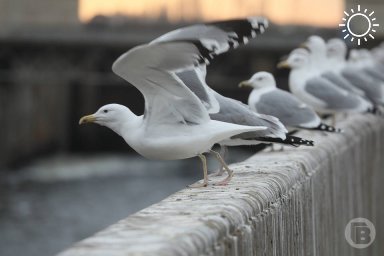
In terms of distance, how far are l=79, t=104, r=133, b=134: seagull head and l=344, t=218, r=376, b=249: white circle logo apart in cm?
278

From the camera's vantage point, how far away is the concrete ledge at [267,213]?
404 centimetres

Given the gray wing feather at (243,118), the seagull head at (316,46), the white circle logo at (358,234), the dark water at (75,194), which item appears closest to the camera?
the gray wing feather at (243,118)

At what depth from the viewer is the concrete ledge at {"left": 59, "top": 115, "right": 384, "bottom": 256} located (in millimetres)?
4039

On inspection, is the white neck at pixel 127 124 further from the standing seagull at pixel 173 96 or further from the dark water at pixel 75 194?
the dark water at pixel 75 194

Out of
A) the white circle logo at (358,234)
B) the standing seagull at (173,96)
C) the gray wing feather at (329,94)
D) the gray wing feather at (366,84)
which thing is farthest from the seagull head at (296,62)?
the standing seagull at (173,96)

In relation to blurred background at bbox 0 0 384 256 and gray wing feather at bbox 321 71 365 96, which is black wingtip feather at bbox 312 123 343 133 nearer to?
gray wing feather at bbox 321 71 365 96

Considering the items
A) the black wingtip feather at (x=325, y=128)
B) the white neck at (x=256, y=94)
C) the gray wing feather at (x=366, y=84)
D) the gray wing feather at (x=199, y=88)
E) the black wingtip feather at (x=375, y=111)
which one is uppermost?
the gray wing feather at (x=199, y=88)

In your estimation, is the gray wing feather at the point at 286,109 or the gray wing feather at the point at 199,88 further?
the gray wing feather at the point at 286,109

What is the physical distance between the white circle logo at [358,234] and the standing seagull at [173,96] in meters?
2.44

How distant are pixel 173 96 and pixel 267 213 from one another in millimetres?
1022

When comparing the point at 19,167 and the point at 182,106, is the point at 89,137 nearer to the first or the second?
the point at 19,167

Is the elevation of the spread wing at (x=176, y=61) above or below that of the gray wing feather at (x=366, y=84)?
above

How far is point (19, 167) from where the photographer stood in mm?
35625

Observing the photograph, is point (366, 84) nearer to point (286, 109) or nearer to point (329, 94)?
point (329, 94)
